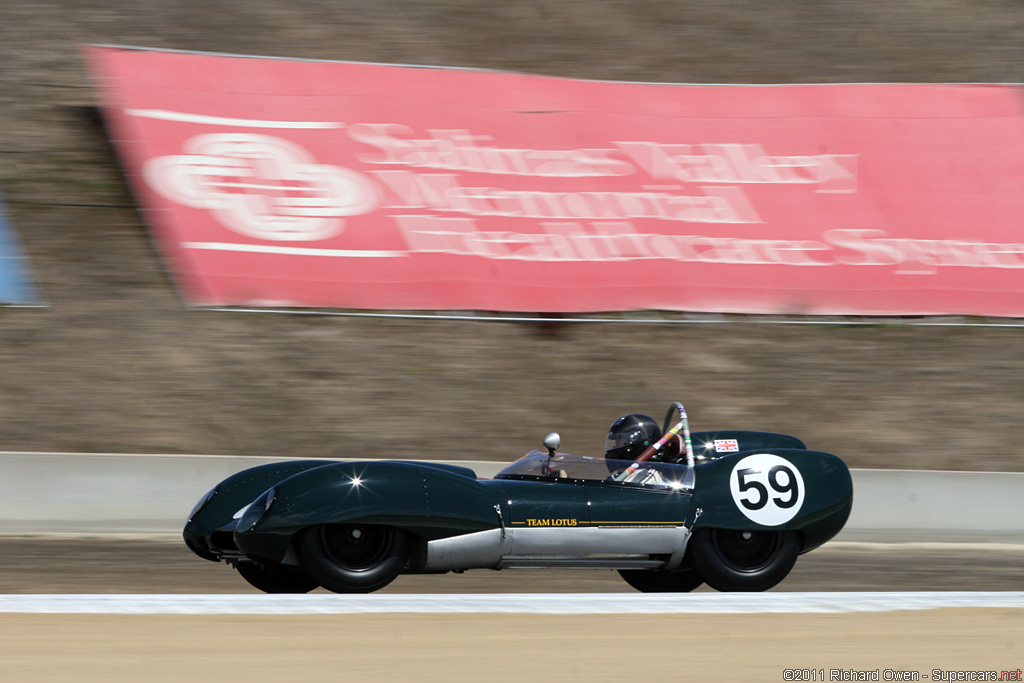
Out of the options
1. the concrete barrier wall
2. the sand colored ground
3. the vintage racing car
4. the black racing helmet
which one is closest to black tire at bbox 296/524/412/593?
the vintage racing car

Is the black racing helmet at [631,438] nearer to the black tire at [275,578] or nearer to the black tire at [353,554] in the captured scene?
the black tire at [353,554]

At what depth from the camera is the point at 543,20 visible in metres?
19.9

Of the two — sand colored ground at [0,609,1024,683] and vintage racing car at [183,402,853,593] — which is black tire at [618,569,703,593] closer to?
vintage racing car at [183,402,853,593]

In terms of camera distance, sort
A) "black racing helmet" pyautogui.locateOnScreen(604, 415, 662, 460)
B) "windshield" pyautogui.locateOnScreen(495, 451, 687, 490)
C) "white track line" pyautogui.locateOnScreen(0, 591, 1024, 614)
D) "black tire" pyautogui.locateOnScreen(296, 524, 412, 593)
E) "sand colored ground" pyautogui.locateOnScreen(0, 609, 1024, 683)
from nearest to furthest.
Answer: "sand colored ground" pyautogui.locateOnScreen(0, 609, 1024, 683) < "white track line" pyautogui.locateOnScreen(0, 591, 1024, 614) < "black tire" pyautogui.locateOnScreen(296, 524, 412, 593) < "windshield" pyautogui.locateOnScreen(495, 451, 687, 490) < "black racing helmet" pyautogui.locateOnScreen(604, 415, 662, 460)

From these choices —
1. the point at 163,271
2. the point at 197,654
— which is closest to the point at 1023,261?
the point at 163,271

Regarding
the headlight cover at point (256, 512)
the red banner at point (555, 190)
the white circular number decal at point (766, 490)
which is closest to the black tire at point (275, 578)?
the headlight cover at point (256, 512)

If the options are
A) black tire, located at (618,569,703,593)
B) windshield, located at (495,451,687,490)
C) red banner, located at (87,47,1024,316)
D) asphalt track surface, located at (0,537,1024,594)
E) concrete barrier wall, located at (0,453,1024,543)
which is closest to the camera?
windshield, located at (495,451,687,490)

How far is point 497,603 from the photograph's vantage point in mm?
6258

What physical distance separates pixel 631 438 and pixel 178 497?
4507 millimetres

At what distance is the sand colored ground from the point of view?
4680mm

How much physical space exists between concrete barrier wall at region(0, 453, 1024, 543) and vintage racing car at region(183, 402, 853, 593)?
302 cm

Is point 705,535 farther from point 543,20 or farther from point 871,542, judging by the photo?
point 543,20

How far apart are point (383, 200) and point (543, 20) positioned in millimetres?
6119

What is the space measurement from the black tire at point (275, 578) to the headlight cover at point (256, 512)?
621 mm
